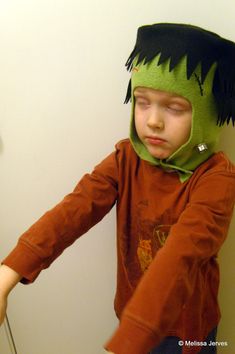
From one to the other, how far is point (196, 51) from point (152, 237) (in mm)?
347

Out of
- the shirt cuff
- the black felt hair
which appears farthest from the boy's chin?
the shirt cuff

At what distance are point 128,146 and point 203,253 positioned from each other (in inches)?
11.4

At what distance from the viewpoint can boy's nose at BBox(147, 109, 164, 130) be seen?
2.05 ft

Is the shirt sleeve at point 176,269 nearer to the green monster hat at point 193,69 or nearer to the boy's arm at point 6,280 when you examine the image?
the green monster hat at point 193,69

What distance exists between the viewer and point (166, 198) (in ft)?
2.31

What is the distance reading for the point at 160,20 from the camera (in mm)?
746

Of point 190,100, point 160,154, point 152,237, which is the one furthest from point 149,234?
point 190,100

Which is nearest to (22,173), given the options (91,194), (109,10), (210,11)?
(91,194)

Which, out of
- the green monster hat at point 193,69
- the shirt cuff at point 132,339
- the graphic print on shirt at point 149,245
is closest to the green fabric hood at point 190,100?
the green monster hat at point 193,69

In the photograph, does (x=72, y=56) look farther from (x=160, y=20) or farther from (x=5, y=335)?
(x=5, y=335)

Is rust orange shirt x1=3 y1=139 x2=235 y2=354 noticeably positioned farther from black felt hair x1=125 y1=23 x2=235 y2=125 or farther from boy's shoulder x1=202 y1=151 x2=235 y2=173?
black felt hair x1=125 y1=23 x2=235 y2=125

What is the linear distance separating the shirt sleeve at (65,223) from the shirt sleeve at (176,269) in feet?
0.60

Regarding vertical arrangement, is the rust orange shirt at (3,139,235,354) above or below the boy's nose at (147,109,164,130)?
below

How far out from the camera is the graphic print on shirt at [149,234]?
71cm
